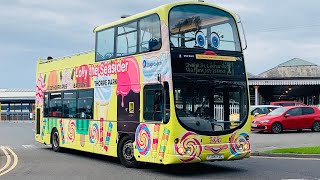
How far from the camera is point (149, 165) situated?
1403 cm

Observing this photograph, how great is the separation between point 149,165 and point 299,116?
15.6 m

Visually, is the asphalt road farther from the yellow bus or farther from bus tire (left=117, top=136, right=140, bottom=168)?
the yellow bus

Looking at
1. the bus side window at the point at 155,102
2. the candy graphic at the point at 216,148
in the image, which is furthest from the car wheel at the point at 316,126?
the bus side window at the point at 155,102

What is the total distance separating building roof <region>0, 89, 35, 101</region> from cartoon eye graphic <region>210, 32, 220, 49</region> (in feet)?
207

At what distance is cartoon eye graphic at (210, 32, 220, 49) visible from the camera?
12612 mm

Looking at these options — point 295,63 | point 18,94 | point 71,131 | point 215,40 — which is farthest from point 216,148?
point 18,94

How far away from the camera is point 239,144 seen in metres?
12.5

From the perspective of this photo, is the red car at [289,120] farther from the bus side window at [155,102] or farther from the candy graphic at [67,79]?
the bus side window at [155,102]

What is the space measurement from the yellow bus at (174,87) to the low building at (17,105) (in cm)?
5885

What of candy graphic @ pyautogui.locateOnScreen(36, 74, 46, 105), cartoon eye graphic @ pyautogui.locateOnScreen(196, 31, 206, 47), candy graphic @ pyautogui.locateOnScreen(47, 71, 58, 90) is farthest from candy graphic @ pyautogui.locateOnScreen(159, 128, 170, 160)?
candy graphic @ pyautogui.locateOnScreen(36, 74, 46, 105)

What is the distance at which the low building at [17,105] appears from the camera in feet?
237

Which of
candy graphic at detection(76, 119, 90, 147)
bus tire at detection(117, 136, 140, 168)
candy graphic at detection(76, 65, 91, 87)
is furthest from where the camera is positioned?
candy graphic at detection(76, 65, 91, 87)

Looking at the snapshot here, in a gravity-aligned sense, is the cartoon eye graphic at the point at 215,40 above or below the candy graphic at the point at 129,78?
above

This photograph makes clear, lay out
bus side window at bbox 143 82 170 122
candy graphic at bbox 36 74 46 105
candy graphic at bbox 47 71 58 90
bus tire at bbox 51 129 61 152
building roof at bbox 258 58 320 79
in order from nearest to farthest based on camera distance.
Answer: bus side window at bbox 143 82 170 122 → bus tire at bbox 51 129 61 152 → candy graphic at bbox 47 71 58 90 → candy graphic at bbox 36 74 46 105 → building roof at bbox 258 58 320 79
